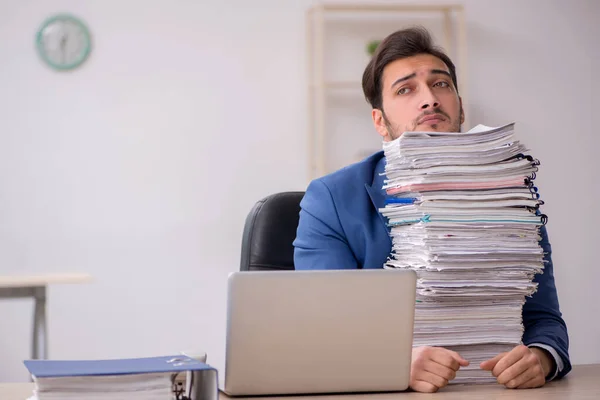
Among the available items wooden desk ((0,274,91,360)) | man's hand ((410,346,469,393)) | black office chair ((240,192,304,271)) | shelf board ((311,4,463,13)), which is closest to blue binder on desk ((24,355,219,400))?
man's hand ((410,346,469,393))

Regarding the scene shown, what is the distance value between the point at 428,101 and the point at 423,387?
835 millimetres

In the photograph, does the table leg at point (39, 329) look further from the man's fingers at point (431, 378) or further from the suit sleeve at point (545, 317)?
the man's fingers at point (431, 378)

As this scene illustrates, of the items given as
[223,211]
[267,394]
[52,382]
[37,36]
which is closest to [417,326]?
[267,394]

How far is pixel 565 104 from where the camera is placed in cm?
457

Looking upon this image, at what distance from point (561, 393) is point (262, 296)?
1.58 feet

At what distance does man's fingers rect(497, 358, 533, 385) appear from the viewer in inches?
48.4

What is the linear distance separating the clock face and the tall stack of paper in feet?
10.2

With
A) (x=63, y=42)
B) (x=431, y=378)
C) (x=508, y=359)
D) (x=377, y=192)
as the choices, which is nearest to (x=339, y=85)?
(x=63, y=42)

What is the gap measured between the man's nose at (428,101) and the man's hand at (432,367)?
2.33 ft

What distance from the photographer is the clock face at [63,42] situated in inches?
161

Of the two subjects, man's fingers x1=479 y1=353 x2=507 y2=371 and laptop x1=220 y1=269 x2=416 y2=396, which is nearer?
laptop x1=220 y1=269 x2=416 y2=396

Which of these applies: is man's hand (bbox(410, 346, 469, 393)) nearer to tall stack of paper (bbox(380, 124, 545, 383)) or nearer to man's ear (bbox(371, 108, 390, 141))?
tall stack of paper (bbox(380, 124, 545, 383))

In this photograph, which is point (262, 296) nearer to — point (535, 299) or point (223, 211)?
point (535, 299)

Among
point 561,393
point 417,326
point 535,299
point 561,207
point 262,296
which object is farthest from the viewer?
point 561,207
